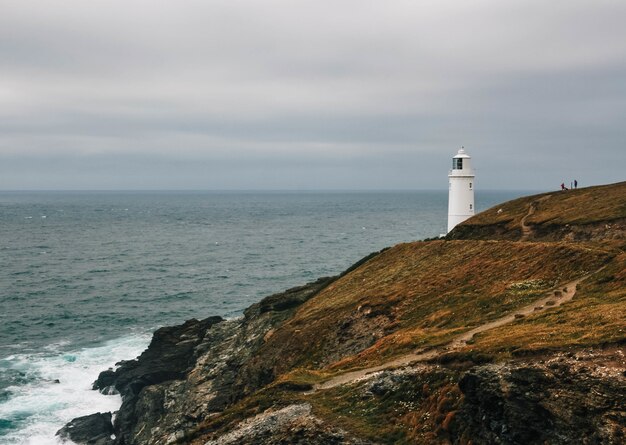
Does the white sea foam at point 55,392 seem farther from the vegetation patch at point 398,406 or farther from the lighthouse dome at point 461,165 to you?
the lighthouse dome at point 461,165

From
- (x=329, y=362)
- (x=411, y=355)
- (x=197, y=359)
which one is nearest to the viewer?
(x=411, y=355)

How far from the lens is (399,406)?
26.7 meters

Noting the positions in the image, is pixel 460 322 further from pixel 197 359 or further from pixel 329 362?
pixel 197 359

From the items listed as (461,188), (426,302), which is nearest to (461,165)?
(461,188)

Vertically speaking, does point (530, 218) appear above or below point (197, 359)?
above

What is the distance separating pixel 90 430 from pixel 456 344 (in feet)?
127

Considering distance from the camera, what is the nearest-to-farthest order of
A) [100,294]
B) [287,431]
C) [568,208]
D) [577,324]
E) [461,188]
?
[287,431], [577,324], [568,208], [461,188], [100,294]

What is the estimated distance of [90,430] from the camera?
53.5m

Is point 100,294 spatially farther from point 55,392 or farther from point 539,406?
point 539,406

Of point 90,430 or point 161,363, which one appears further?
point 161,363

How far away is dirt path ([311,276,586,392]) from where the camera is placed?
30906mm

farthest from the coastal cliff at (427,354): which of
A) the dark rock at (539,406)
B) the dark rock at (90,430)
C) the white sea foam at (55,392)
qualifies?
the white sea foam at (55,392)

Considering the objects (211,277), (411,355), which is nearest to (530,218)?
(411,355)

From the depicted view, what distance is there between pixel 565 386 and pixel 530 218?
40794mm
